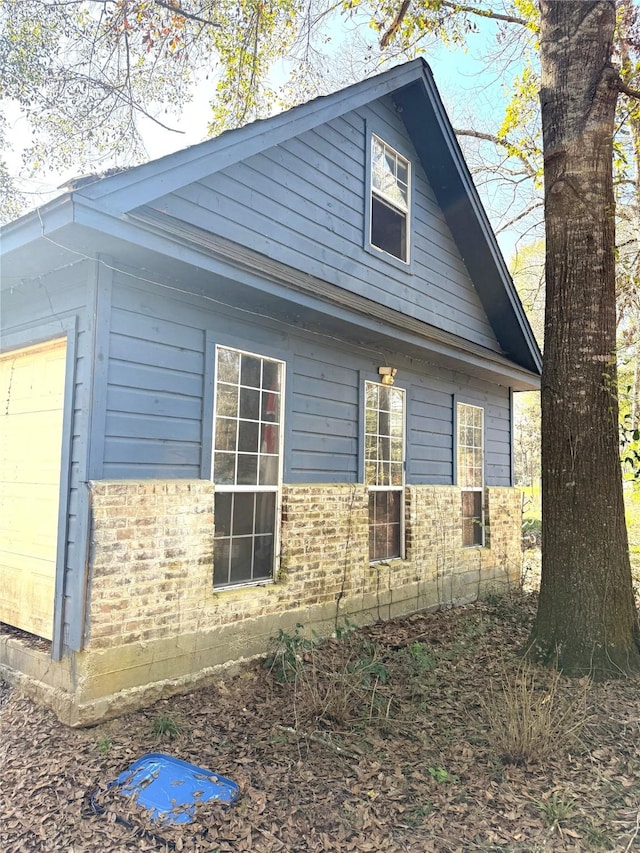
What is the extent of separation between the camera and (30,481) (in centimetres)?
498

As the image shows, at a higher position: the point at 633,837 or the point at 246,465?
the point at 246,465

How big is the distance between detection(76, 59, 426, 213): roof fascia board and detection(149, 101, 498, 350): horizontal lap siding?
32 centimetres

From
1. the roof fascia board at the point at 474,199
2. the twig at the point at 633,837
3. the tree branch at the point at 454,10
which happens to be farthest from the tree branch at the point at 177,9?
the twig at the point at 633,837

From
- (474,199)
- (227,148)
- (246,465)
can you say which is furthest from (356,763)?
(474,199)

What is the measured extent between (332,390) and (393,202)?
10.3ft

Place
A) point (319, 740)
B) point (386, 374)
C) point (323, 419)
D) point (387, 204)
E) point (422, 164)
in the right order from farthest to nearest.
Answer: point (422, 164), point (387, 204), point (386, 374), point (323, 419), point (319, 740)

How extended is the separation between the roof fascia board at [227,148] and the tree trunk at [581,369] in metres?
2.05

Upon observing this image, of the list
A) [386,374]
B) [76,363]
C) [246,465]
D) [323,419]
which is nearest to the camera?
[76,363]

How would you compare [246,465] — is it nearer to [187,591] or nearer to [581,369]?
[187,591]

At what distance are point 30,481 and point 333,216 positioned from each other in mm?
4368

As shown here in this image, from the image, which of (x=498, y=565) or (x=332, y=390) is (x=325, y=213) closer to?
(x=332, y=390)

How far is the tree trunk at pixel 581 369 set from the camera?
5.15 meters

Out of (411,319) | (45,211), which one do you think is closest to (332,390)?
(411,319)

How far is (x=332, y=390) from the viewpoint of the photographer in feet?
21.3
